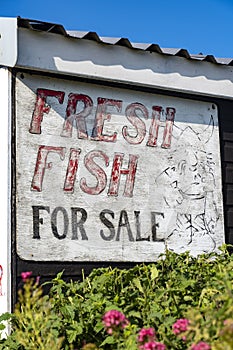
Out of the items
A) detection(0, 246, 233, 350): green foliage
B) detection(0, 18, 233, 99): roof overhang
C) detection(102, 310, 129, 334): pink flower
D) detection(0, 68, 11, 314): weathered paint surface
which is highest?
detection(0, 18, 233, 99): roof overhang

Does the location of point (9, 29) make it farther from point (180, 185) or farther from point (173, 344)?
point (173, 344)

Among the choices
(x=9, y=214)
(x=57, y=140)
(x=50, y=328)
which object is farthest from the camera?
(x=57, y=140)

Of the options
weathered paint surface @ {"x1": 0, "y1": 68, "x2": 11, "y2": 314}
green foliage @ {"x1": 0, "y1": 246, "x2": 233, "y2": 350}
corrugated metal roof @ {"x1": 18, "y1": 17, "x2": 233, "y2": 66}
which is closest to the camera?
green foliage @ {"x1": 0, "y1": 246, "x2": 233, "y2": 350}

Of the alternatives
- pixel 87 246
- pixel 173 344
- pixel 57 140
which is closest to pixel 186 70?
pixel 57 140

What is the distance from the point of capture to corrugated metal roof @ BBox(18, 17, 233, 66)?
5.56 m

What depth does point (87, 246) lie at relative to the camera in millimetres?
5668

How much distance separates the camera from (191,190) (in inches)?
253

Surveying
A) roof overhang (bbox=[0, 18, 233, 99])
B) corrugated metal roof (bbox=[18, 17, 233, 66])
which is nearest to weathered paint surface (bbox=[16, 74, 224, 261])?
roof overhang (bbox=[0, 18, 233, 99])

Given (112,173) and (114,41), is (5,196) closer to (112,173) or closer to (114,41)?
(112,173)

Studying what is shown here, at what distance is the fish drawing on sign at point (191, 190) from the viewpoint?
6.25m

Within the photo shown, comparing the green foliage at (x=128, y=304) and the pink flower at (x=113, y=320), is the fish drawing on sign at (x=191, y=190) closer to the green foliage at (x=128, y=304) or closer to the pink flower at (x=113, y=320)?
the green foliage at (x=128, y=304)

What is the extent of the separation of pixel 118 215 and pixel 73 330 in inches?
69.6

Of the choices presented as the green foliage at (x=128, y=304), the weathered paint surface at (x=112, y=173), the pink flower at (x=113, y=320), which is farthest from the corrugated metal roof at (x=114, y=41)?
the pink flower at (x=113, y=320)

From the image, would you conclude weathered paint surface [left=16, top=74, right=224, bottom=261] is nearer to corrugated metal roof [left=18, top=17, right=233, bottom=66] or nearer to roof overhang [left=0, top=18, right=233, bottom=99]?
roof overhang [left=0, top=18, right=233, bottom=99]
